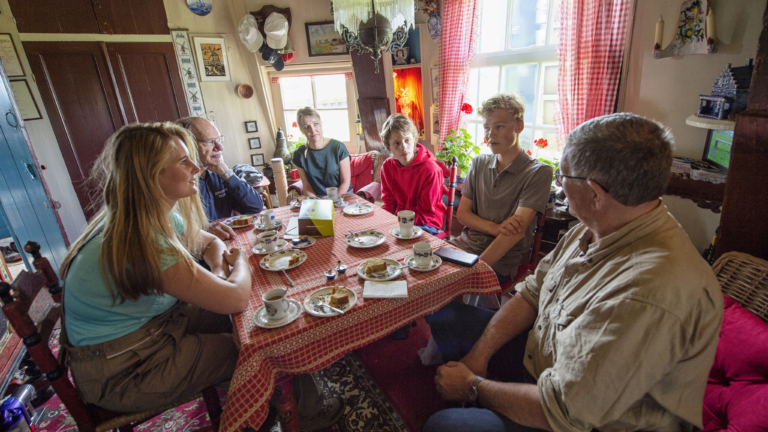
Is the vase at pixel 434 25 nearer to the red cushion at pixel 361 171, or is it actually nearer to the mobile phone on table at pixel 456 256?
the red cushion at pixel 361 171

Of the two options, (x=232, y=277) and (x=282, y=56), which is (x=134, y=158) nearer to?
(x=232, y=277)

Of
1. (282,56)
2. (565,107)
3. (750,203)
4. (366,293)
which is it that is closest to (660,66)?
(565,107)

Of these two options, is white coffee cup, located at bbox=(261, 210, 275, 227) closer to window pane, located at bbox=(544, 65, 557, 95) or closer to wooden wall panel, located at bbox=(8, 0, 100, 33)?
window pane, located at bbox=(544, 65, 557, 95)

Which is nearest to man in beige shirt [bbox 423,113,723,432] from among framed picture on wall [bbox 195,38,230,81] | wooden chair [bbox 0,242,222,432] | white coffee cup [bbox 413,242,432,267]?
→ white coffee cup [bbox 413,242,432,267]

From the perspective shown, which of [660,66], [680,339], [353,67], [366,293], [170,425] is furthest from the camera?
[353,67]

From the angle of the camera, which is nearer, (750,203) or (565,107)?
(750,203)

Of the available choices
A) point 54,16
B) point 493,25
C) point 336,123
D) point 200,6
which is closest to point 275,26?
point 200,6

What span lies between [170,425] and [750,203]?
2.76 m

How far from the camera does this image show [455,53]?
3.45 m

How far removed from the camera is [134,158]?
3.82 feet

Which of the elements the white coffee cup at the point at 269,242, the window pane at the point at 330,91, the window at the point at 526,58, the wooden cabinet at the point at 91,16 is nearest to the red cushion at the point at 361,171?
the window at the point at 526,58

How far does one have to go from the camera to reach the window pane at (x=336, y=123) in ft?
16.1

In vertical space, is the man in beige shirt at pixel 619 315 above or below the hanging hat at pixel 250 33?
below

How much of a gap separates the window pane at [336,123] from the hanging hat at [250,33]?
1.14m
